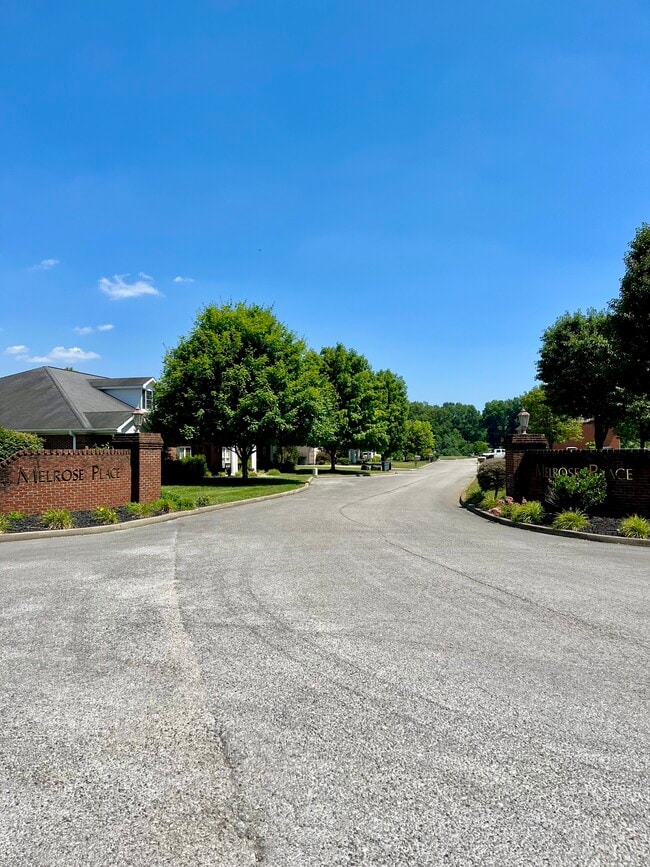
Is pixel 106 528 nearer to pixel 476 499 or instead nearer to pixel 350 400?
pixel 476 499

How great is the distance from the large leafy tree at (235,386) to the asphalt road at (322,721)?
64.7ft

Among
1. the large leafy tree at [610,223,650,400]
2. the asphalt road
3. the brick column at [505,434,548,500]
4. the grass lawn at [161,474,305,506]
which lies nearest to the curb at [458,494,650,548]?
the brick column at [505,434,548,500]

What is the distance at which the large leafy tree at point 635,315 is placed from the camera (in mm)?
16344

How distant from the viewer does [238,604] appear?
21.6 ft

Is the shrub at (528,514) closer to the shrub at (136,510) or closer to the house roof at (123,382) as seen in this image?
the shrub at (136,510)

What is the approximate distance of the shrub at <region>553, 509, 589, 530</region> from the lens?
43.6 feet

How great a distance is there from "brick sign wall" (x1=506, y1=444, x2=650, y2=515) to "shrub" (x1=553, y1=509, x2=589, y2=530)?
4.81ft

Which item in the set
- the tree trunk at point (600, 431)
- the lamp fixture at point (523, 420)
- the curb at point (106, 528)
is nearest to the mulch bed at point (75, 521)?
the curb at point (106, 528)

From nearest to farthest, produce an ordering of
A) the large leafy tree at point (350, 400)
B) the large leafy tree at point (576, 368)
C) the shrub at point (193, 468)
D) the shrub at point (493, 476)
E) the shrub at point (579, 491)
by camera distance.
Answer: the shrub at point (579, 491), the shrub at point (493, 476), the large leafy tree at point (576, 368), the shrub at point (193, 468), the large leafy tree at point (350, 400)

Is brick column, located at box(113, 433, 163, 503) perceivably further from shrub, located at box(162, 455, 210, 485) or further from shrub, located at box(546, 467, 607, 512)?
shrub, located at box(546, 467, 607, 512)

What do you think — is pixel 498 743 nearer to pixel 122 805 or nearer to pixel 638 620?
pixel 122 805

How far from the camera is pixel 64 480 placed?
50.2 ft

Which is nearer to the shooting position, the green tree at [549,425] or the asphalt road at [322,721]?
the asphalt road at [322,721]

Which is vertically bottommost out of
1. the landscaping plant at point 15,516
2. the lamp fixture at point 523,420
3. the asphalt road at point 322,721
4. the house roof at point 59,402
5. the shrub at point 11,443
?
the asphalt road at point 322,721
